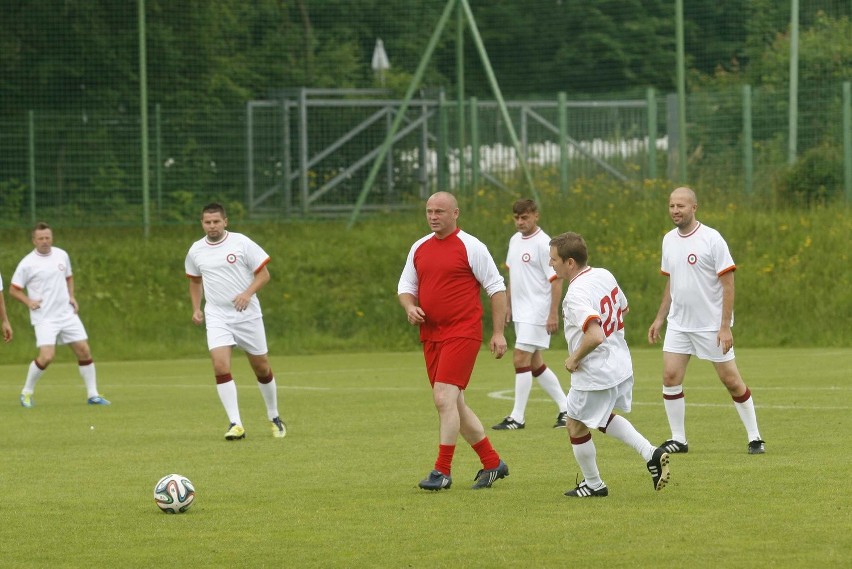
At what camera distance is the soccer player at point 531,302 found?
47.6ft

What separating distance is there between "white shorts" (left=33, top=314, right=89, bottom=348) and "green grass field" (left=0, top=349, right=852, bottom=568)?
1.14 meters

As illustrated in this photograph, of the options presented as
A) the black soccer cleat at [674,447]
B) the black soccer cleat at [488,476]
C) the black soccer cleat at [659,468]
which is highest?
the black soccer cleat at [659,468]

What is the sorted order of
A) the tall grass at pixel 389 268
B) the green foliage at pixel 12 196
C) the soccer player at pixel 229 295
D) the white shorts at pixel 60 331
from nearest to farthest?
the soccer player at pixel 229 295
the white shorts at pixel 60 331
the tall grass at pixel 389 268
the green foliage at pixel 12 196

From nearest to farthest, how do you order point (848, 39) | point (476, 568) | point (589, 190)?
point (476, 568) < point (589, 190) < point (848, 39)

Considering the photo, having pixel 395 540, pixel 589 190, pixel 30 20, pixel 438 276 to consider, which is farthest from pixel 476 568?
pixel 30 20

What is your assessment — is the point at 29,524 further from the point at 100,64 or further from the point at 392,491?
the point at 100,64

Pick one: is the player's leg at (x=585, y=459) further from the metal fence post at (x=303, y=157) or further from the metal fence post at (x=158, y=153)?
the metal fence post at (x=303, y=157)

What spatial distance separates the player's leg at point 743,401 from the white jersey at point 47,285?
9724mm

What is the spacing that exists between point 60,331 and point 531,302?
6866mm

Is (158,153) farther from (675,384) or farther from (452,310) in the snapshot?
(452,310)

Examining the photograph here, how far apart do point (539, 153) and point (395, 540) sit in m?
Result: 22.5

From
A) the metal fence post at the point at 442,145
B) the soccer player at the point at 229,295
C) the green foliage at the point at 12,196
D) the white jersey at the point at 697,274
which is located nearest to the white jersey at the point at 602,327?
the white jersey at the point at 697,274

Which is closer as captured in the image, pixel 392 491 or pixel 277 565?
pixel 277 565

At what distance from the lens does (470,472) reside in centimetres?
1114
